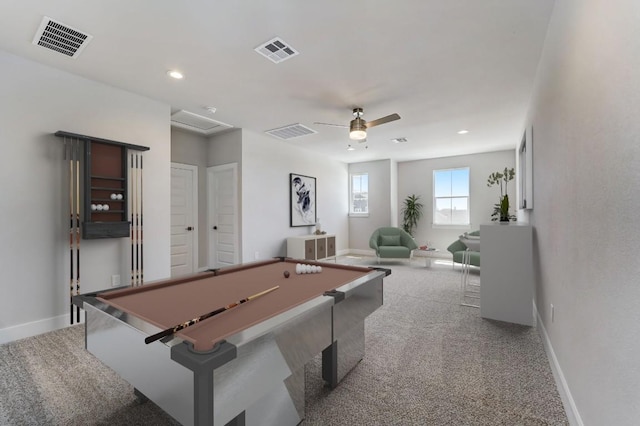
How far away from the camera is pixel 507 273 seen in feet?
10.0

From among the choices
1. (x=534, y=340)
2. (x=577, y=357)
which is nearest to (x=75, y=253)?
(x=577, y=357)

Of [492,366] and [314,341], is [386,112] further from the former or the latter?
[314,341]

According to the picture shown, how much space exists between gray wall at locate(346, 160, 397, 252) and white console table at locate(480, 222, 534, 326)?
4.49 m

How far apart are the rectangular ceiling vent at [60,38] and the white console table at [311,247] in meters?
4.22

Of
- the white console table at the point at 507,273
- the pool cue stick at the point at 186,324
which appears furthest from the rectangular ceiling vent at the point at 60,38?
the white console table at the point at 507,273

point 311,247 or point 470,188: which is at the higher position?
point 470,188

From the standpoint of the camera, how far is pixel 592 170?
136 centimetres

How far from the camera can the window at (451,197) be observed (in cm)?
731

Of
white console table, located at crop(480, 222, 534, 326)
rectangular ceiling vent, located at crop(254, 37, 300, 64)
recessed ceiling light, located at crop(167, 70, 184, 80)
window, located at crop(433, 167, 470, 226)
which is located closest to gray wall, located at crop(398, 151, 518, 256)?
window, located at crop(433, 167, 470, 226)

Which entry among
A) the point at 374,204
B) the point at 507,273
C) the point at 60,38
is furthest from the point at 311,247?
the point at 60,38

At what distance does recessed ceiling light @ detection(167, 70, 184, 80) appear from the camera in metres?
3.07

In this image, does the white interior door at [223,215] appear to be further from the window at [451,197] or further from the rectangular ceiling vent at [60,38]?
the window at [451,197]

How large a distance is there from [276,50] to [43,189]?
279cm

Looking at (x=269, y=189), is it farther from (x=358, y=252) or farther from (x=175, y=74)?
(x=358, y=252)
